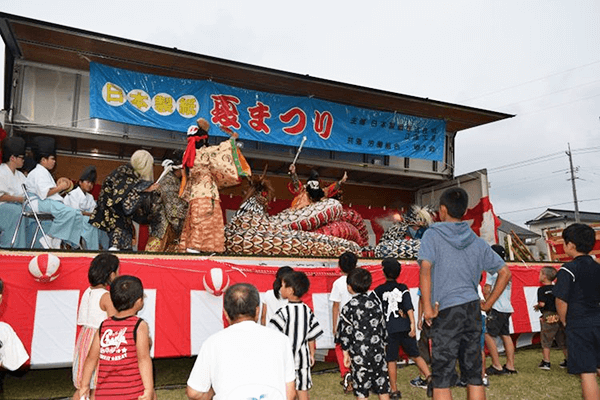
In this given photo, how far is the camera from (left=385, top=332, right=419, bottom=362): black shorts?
4.07 metres

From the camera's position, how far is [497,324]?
5.44 meters

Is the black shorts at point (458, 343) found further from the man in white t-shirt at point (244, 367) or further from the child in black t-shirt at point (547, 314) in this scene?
the child in black t-shirt at point (547, 314)

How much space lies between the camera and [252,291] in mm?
1915

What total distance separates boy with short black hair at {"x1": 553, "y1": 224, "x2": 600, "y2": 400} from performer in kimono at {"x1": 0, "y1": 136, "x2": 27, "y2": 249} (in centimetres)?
521

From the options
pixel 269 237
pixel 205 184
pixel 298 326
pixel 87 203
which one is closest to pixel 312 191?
pixel 269 237

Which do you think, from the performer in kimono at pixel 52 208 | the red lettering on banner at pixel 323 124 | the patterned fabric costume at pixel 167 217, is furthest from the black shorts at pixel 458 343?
the red lettering on banner at pixel 323 124

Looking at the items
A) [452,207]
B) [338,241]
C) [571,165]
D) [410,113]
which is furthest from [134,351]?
[571,165]

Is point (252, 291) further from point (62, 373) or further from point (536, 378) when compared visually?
point (536, 378)

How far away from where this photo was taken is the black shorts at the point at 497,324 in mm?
5418

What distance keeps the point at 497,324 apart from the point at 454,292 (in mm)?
3279

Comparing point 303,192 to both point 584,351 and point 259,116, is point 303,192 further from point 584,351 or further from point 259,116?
point 584,351

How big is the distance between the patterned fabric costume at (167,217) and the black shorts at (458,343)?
4019 millimetres

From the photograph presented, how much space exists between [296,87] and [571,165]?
1299 inches

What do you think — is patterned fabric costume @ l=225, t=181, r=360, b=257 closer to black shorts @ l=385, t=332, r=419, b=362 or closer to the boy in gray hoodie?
black shorts @ l=385, t=332, r=419, b=362
